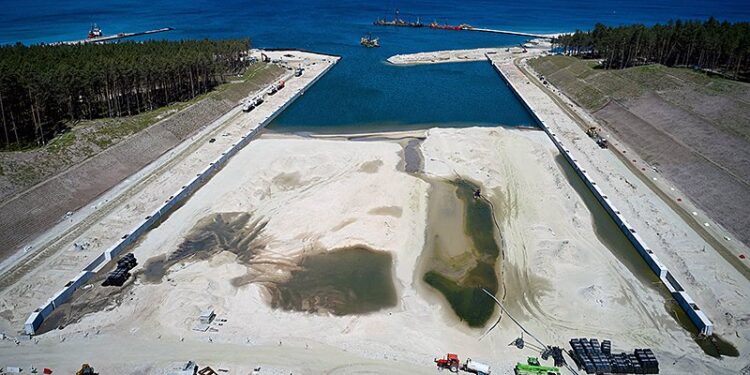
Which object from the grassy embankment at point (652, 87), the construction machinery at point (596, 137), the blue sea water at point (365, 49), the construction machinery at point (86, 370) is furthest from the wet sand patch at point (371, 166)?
the grassy embankment at point (652, 87)

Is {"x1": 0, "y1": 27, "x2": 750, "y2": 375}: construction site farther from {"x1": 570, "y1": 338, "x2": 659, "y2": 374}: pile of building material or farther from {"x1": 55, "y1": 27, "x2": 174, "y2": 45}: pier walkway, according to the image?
{"x1": 55, "y1": 27, "x2": 174, "y2": 45}: pier walkway

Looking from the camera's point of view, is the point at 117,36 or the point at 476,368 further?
the point at 117,36

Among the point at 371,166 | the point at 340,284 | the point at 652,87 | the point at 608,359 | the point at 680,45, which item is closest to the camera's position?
the point at 608,359

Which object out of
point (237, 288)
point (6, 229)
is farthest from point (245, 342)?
point (6, 229)

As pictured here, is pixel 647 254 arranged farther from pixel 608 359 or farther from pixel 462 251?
pixel 462 251

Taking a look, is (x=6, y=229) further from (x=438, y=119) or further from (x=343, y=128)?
(x=438, y=119)

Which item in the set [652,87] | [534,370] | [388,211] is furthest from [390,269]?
[652,87]

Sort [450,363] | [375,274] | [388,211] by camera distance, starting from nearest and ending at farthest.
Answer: [450,363] < [375,274] < [388,211]

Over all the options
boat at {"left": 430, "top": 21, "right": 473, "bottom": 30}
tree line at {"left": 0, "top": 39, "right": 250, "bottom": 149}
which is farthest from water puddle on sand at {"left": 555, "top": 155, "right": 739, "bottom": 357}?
boat at {"left": 430, "top": 21, "right": 473, "bottom": 30}
